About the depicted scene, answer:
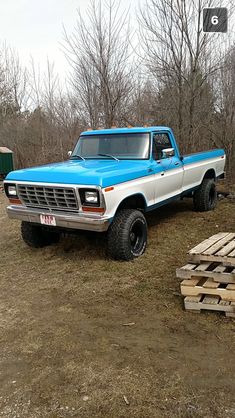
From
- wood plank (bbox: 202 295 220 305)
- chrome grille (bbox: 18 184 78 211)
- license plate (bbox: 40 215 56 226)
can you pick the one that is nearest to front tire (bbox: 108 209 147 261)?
chrome grille (bbox: 18 184 78 211)

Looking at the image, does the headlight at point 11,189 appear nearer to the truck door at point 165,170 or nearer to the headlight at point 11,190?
the headlight at point 11,190

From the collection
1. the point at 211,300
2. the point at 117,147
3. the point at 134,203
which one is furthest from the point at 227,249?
the point at 117,147

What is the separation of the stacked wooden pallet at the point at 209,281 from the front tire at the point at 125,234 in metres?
1.21

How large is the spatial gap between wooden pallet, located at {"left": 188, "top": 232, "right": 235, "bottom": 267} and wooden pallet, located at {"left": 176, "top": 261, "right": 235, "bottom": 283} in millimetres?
71

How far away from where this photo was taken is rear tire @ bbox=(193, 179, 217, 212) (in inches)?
301

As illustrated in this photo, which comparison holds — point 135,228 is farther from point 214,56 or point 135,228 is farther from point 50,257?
point 214,56

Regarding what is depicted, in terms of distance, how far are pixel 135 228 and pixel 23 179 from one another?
5.82 ft

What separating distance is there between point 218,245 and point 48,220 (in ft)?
7.50

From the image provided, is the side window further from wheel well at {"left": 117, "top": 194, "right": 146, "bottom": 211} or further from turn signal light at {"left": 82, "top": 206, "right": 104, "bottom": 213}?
turn signal light at {"left": 82, "top": 206, "right": 104, "bottom": 213}

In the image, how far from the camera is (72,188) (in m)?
4.61

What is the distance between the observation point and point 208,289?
353cm

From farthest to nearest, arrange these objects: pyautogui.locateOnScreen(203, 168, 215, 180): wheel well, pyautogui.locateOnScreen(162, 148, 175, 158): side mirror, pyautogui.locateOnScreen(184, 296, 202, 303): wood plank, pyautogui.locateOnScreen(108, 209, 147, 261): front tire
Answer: pyautogui.locateOnScreen(203, 168, 215, 180): wheel well, pyautogui.locateOnScreen(162, 148, 175, 158): side mirror, pyautogui.locateOnScreen(108, 209, 147, 261): front tire, pyautogui.locateOnScreen(184, 296, 202, 303): wood plank

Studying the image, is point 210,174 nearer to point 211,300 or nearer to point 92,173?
point 92,173

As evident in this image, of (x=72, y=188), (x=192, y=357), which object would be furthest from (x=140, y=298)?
(x=72, y=188)
